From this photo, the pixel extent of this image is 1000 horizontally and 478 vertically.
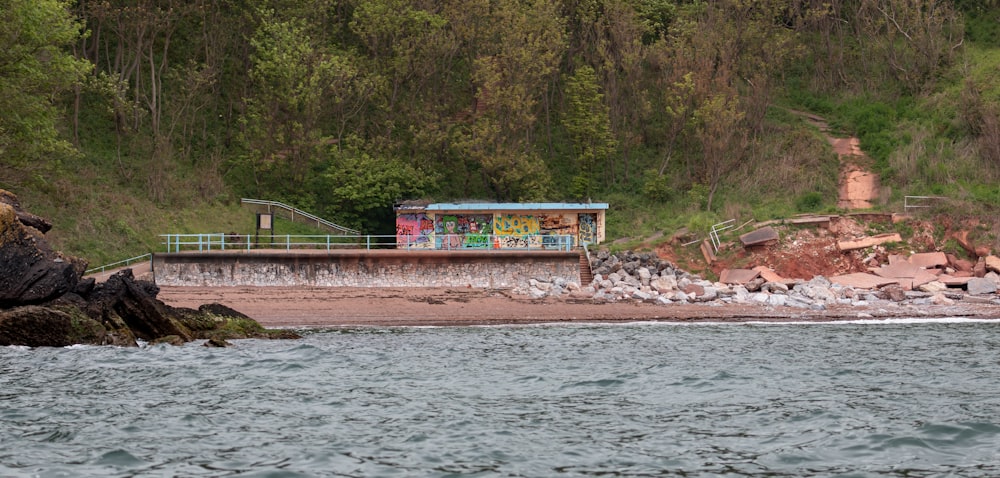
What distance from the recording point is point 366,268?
4300 cm

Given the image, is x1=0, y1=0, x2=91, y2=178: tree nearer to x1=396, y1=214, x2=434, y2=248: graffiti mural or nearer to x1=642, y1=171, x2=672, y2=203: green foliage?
x1=396, y1=214, x2=434, y2=248: graffiti mural

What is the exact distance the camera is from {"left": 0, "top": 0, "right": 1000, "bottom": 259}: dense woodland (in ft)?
179

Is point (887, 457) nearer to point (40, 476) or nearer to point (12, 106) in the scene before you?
point (40, 476)

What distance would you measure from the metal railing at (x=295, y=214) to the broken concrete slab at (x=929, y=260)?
1118 inches

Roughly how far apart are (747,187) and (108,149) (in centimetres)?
3503

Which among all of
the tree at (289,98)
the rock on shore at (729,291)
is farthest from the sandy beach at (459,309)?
the tree at (289,98)

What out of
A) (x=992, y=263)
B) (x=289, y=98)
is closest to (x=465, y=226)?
(x=289, y=98)

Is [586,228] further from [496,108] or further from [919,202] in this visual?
[919,202]

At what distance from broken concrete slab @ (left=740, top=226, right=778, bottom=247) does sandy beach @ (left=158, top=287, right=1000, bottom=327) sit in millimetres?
7014

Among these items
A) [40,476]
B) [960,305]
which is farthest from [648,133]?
[40,476]

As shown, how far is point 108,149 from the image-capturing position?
Result: 2208 inches

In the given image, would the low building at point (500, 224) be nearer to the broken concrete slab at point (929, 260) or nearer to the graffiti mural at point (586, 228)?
the graffiti mural at point (586, 228)

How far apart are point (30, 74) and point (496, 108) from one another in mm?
24649

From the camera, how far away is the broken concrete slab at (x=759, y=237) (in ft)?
147
